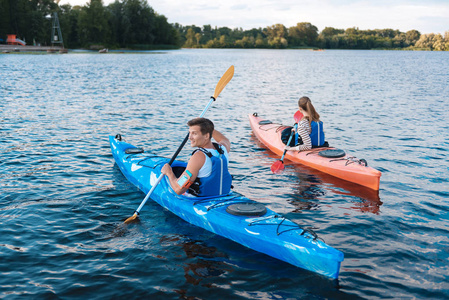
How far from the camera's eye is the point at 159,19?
330 ft

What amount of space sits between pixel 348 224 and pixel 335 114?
10753 millimetres

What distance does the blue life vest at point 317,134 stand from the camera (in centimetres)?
867

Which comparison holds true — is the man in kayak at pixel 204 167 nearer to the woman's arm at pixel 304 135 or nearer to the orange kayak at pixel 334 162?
the orange kayak at pixel 334 162

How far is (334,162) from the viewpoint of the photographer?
8.13 m

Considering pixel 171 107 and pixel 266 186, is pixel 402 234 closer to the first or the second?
pixel 266 186

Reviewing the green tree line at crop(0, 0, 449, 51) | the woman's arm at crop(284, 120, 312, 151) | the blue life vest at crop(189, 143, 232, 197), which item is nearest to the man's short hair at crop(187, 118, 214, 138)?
the blue life vest at crop(189, 143, 232, 197)

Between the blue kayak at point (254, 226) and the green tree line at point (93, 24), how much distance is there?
7378 cm

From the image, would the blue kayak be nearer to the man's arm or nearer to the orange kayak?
the man's arm

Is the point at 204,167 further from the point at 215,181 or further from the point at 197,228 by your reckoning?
the point at 197,228

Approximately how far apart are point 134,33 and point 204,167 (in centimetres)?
9554

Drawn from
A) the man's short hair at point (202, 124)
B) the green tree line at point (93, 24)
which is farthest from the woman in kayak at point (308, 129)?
the green tree line at point (93, 24)

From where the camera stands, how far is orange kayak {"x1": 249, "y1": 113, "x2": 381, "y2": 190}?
7.45m

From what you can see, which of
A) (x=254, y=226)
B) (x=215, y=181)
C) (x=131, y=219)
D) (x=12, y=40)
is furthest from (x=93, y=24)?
(x=254, y=226)

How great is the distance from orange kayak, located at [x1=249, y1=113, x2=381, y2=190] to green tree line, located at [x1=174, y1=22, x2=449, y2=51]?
140767 mm
